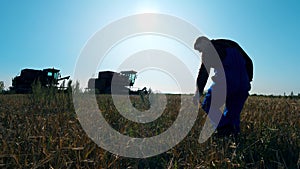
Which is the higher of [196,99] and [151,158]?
[196,99]

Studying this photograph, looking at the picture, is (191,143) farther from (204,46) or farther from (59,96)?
(59,96)

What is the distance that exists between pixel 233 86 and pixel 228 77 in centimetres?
12

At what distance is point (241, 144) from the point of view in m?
2.69

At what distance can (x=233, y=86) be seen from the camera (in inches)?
116

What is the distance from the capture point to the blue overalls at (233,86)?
2.97 meters

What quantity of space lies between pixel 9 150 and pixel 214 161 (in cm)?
156

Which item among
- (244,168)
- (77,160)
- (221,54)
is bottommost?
(244,168)

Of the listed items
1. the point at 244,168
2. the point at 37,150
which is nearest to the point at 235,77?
the point at 244,168

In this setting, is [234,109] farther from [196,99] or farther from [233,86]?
[196,99]

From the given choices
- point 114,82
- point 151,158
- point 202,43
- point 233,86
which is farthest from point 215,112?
point 114,82

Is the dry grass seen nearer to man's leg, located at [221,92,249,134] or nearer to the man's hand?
man's leg, located at [221,92,249,134]

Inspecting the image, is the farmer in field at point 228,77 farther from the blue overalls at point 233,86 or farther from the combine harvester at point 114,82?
the combine harvester at point 114,82

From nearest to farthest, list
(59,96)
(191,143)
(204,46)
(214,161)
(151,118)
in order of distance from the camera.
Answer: (214,161) < (191,143) < (204,46) < (151,118) < (59,96)

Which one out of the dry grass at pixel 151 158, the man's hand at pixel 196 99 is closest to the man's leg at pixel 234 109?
the dry grass at pixel 151 158
